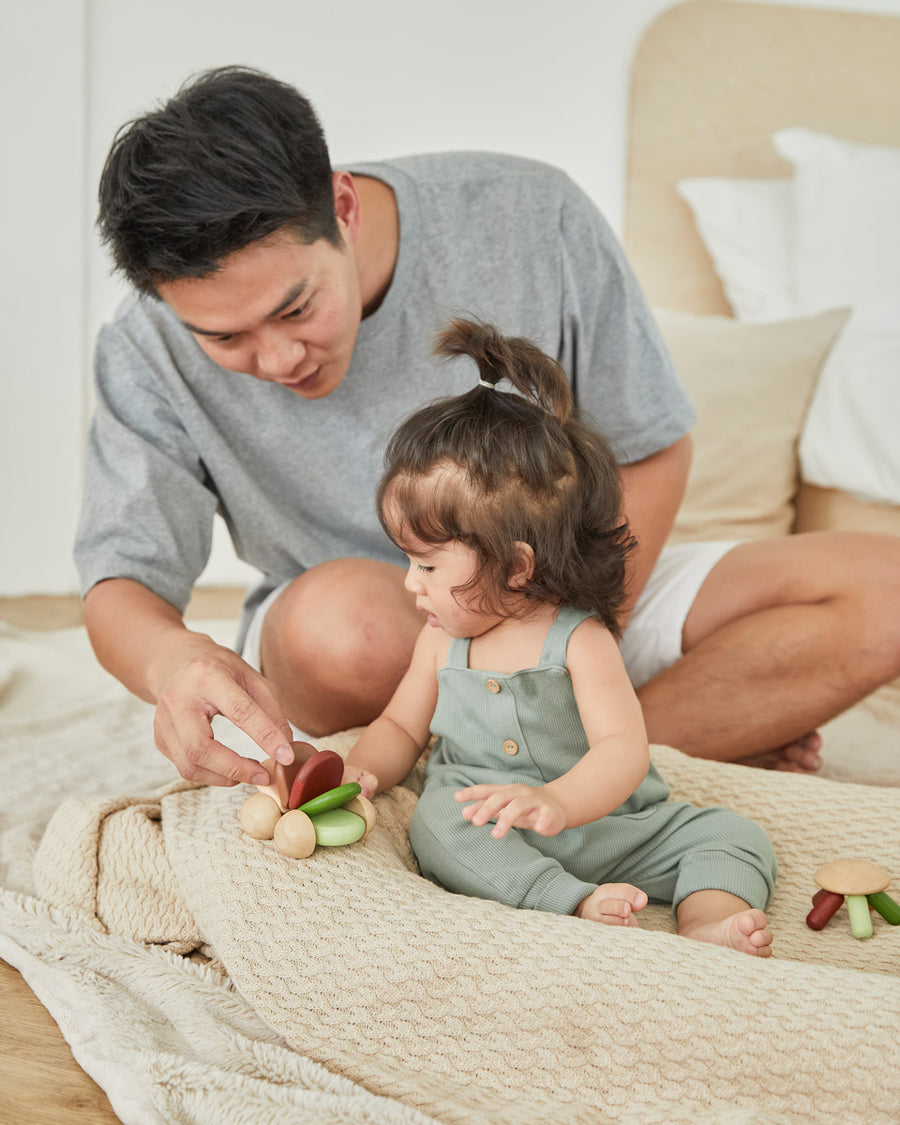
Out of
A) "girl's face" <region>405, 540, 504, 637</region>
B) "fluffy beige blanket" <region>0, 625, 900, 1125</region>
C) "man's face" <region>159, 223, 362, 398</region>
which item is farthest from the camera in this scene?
"man's face" <region>159, 223, 362, 398</region>

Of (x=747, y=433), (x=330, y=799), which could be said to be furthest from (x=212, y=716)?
(x=747, y=433)

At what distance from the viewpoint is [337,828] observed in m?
0.87

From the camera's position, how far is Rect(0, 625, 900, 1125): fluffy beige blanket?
686mm

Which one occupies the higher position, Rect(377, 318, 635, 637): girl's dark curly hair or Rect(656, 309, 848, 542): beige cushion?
Rect(377, 318, 635, 637): girl's dark curly hair

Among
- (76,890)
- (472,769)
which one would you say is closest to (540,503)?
(472,769)

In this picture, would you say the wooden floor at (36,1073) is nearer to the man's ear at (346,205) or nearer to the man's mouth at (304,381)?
the man's mouth at (304,381)

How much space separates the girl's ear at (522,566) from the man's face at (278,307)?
1.13 feet

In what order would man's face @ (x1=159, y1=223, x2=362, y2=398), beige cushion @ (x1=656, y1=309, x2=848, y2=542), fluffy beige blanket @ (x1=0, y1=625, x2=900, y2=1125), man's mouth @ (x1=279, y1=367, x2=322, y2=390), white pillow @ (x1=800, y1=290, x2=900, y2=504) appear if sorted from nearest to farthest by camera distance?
1. fluffy beige blanket @ (x1=0, y1=625, x2=900, y2=1125)
2. man's face @ (x1=159, y1=223, x2=362, y2=398)
3. man's mouth @ (x1=279, y1=367, x2=322, y2=390)
4. white pillow @ (x1=800, y1=290, x2=900, y2=504)
5. beige cushion @ (x1=656, y1=309, x2=848, y2=542)

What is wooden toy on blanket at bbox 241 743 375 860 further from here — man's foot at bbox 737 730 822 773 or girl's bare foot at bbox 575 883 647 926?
man's foot at bbox 737 730 822 773

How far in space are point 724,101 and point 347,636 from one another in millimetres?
1900

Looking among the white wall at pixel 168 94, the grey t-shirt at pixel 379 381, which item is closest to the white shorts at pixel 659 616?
the grey t-shirt at pixel 379 381

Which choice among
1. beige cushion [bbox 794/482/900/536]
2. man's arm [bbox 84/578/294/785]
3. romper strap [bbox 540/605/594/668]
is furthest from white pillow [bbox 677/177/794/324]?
man's arm [bbox 84/578/294/785]

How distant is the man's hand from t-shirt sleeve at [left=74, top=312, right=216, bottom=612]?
0.33m

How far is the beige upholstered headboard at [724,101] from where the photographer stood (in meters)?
2.52
